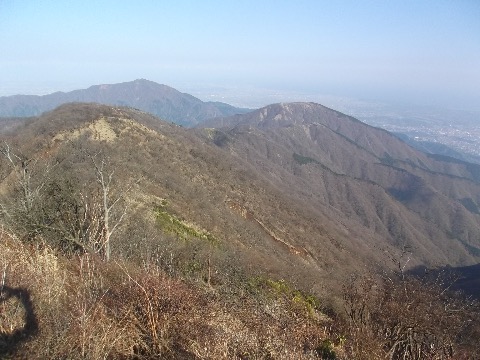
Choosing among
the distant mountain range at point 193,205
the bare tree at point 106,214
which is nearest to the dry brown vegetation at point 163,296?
the bare tree at point 106,214

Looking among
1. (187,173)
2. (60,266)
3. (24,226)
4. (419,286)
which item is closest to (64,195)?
(24,226)

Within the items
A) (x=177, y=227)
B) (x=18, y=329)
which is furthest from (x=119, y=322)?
(x=177, y=227)

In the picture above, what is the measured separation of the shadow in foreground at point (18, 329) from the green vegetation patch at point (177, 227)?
22840 mm

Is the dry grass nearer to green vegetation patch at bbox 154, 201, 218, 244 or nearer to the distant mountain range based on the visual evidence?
the distant mountain range

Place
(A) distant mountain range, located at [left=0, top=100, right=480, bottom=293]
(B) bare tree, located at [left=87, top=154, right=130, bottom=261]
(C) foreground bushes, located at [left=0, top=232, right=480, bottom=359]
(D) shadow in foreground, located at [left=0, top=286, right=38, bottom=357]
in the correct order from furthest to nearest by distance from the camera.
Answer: (A) distant mountain range, located at [left=0, top=100, right=480, bottom=293] → (B) bare tree, located at [left=87, top=154, right=130, bottom=261] → (C) foreground bushes, located at [left=0, top=232, right=480, bottom=359] → (D) shadow in foreground, located at [left=0, top=286, right=38, bottom=357]

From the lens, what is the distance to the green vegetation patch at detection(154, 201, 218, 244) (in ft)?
99.8

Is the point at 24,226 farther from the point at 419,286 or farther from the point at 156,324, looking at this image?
the point at 419,286

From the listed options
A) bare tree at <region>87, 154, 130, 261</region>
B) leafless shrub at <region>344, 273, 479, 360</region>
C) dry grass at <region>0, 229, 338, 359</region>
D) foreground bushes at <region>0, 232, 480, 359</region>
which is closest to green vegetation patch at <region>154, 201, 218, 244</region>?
bare tree at <region>87, 154, 130, 261</region>

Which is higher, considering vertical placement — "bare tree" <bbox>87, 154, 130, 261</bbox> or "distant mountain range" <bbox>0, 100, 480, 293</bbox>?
"bare tree" <bbox>87, 154, 130, 261</bbox>

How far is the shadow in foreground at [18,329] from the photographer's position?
17.7 ft

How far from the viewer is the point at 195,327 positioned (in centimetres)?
A: 627

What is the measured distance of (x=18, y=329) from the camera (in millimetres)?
5734

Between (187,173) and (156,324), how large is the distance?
4847cm

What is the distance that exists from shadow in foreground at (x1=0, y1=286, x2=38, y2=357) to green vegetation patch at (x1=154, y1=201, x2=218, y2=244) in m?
22.8
